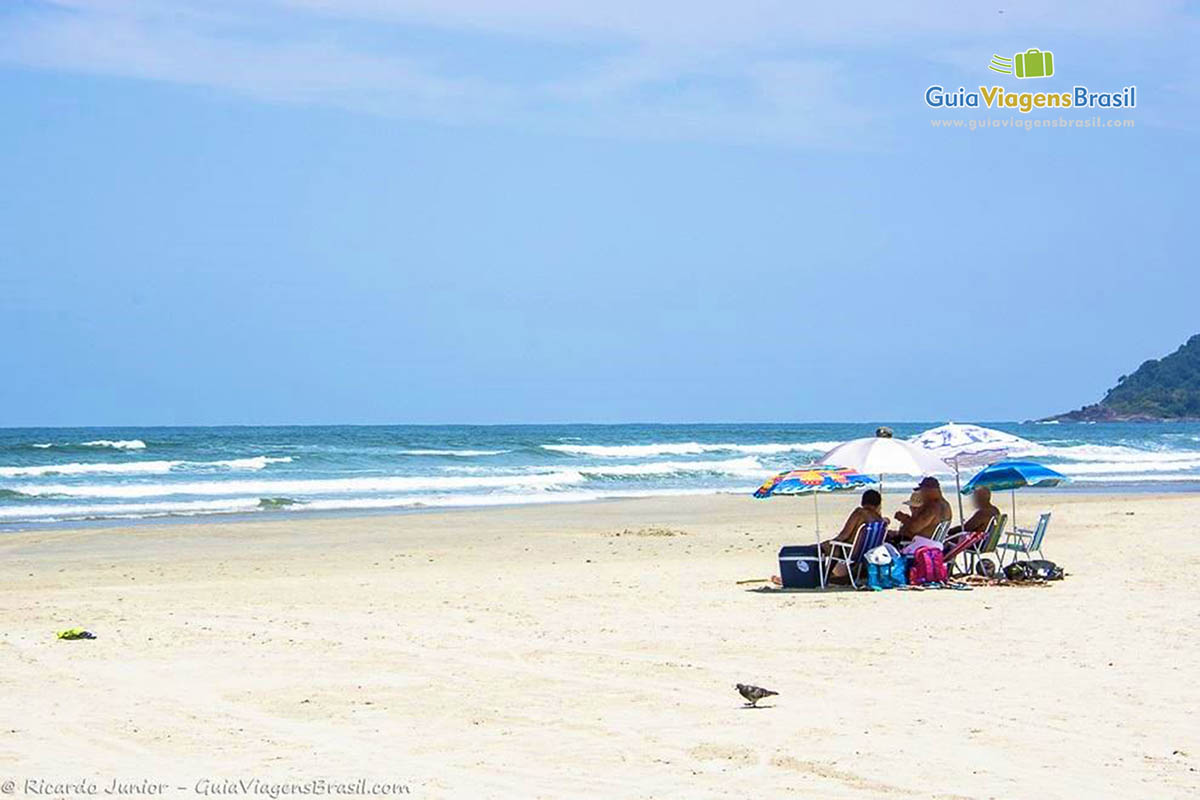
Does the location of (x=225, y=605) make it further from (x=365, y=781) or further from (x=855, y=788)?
(x=855, y=788)

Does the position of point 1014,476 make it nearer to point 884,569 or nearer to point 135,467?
point 884,569

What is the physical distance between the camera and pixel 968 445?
516 inches

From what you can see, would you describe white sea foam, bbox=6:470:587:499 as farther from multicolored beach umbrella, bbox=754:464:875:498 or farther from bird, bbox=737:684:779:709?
bird, bbox=737:684:779:709

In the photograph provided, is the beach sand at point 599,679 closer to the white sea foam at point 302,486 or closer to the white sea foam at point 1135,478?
the white sea foam at point 302,486

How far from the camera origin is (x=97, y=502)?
2752 cm

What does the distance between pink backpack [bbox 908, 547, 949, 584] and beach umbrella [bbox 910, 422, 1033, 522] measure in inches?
45.5

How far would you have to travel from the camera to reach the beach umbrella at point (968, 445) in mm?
13000

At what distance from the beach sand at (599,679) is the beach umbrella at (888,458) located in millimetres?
1368

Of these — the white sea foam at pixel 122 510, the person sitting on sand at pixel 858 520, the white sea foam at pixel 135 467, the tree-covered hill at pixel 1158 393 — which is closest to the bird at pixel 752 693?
the person sitting on sand at pixel 858 520

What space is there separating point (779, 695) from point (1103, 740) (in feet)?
5.66

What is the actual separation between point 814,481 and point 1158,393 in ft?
382

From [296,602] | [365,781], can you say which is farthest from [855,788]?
[296,602]

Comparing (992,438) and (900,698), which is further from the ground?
(992,438)

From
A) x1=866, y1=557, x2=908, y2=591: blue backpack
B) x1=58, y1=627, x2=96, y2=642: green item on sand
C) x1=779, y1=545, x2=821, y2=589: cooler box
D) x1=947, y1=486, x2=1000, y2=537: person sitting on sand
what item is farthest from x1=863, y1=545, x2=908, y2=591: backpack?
x1=58, y1=627, x2=96, y2=642: green item on sand
